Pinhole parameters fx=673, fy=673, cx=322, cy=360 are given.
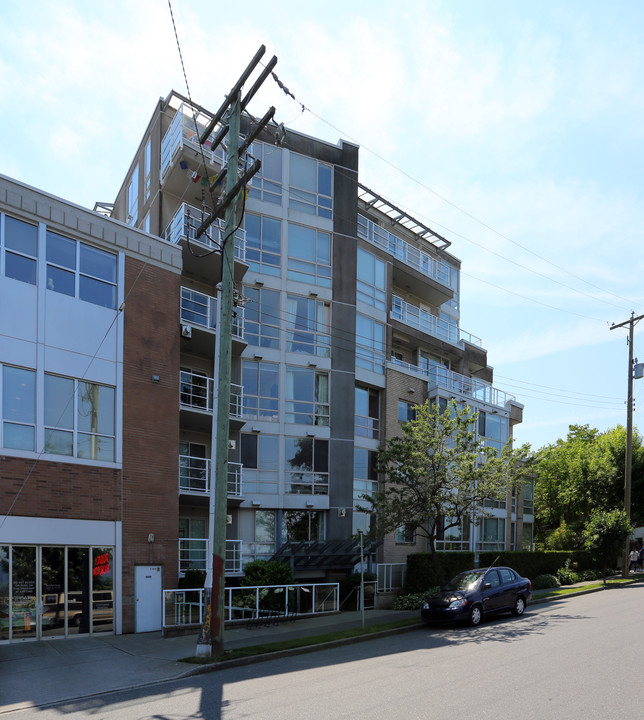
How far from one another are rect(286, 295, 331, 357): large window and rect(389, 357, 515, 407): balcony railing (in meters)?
3.98

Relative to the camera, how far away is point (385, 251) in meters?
29.6

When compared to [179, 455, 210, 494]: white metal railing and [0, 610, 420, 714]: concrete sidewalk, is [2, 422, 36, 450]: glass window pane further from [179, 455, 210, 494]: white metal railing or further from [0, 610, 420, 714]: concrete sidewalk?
[179, 455, 210, 494]: white metal railing

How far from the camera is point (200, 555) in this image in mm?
22328

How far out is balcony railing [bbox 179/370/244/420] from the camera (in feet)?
69.2

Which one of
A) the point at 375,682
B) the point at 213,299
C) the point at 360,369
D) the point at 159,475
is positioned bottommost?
the point at 375,682

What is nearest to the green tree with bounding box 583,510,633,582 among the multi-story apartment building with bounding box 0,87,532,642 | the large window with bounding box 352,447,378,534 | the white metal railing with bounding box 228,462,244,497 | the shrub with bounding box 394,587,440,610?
the multi-story apartment building with bounding box 0,87,532,642

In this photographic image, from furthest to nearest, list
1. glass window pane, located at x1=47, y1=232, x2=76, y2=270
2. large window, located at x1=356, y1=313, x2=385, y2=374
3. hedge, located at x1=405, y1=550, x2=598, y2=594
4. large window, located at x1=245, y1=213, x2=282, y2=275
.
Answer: large window, located at x1=356, y1=313, x2=385, y2=374 → large window, located at x1=245, y1=213, x2=282, y2=275 → hedge, located at x1=405, y1=550, x2=598, y2=594 → glass window pane, located at x1=47, y1=232, x2=76, y2=270

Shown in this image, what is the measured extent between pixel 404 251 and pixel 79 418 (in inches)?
764

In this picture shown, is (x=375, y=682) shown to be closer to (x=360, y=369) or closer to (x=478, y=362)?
(x=360, y=369)

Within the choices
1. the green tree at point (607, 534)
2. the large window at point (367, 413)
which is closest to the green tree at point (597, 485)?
the green tree at point (607, 534)

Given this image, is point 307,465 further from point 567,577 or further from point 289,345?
point 567,577

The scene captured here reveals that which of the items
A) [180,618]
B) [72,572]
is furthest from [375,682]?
[72,572]

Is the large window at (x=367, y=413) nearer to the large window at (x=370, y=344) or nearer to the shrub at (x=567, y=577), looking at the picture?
the large window at (x=370, y=344)

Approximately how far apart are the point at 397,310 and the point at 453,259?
9.09 m
